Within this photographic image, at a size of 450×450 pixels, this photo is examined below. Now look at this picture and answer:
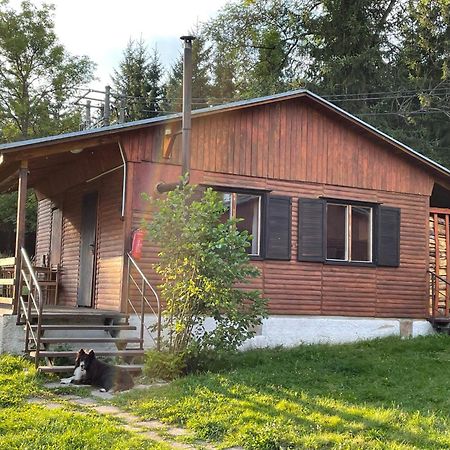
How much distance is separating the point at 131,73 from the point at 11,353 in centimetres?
2933

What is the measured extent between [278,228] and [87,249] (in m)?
3.68

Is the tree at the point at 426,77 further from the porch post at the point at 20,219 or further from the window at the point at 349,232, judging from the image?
the porch post at the point at 20,219

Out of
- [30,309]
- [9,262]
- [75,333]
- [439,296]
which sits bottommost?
[75,333]

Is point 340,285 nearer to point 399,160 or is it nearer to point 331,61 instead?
point 399,160

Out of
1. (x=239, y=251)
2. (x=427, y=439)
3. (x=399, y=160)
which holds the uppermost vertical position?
(x=399, y=160)

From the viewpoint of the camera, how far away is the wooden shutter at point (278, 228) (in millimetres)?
11375

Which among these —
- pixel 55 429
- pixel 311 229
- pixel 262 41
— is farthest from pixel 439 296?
pixel 262 41

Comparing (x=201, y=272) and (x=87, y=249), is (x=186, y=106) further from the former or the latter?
(x=87, y=249)

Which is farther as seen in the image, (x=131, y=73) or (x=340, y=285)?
(x=131, y=73)

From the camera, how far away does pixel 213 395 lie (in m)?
6.88

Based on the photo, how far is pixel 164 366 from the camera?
8.12 m

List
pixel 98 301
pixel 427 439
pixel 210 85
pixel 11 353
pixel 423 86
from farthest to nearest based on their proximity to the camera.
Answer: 1. pixel 210 85
2. pixel 423 86
3. pixel 98 301
4. pixel 11 353
5. pixel 427 439

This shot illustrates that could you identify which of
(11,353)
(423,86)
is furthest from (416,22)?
(11,353)

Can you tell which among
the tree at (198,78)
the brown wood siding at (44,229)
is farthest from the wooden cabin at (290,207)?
the tree at (198,78)
